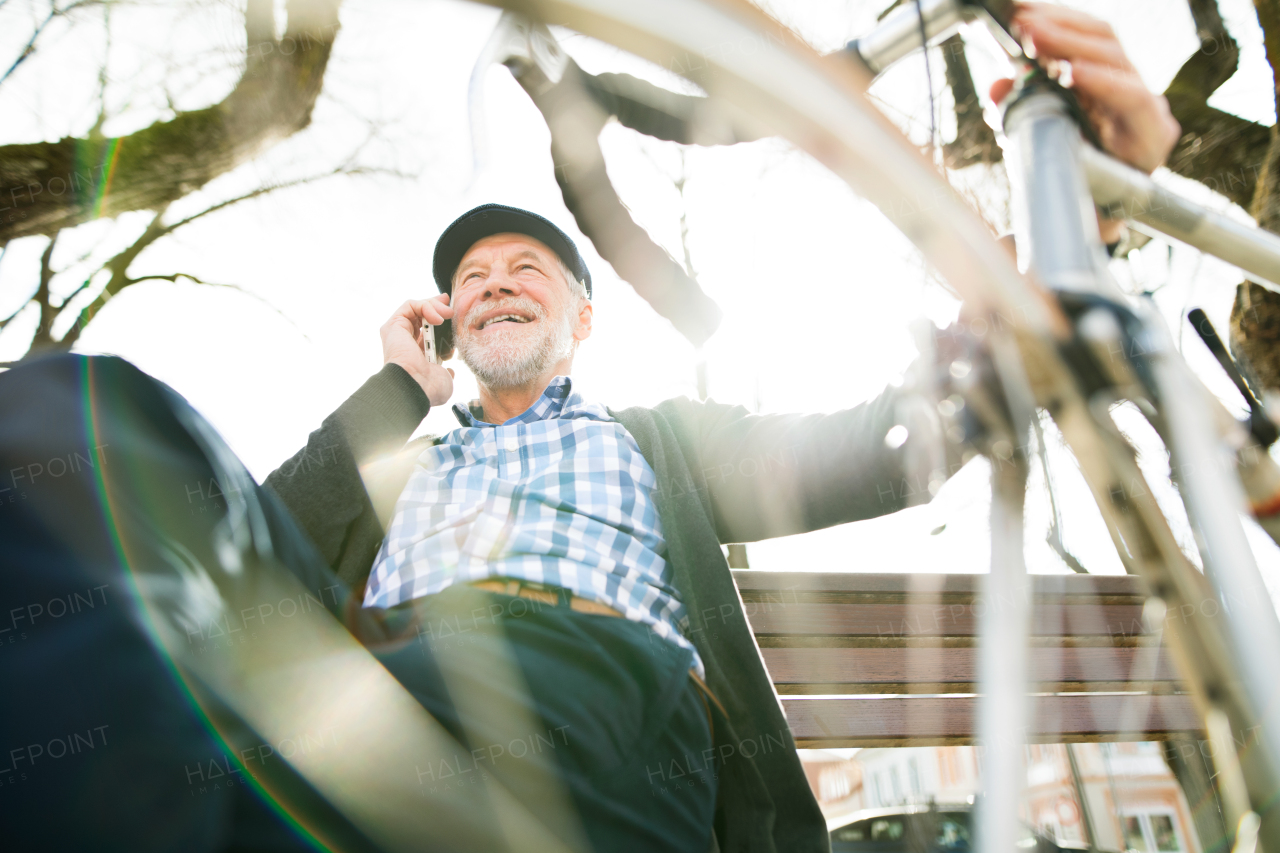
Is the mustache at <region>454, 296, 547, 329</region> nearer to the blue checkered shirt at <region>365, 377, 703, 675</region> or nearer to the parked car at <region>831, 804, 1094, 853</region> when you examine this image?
the blue checkered shirt at <region>365, 377, 703, 675</region>

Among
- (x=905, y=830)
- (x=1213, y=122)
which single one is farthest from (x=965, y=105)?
(x=905, y=830)

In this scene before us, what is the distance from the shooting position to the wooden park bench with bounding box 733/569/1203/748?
5.18 ft

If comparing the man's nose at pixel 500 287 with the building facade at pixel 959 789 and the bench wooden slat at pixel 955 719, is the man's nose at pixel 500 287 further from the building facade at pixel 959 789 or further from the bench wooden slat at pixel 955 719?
the building facade at pixel 959 789

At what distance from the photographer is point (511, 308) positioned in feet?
5.87

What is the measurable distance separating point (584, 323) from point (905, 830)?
5869 millimetres

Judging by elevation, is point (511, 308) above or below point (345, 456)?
above

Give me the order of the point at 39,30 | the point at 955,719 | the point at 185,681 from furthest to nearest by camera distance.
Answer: the point at 39,30, the point at 955,719, the point at 185,681

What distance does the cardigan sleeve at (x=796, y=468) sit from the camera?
1.25m

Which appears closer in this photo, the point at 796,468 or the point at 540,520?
the point at 540,520

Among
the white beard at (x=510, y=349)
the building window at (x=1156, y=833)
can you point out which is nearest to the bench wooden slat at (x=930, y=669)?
the white beard at (x=510, y=349)

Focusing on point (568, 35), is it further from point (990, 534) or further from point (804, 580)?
point (804, 580)

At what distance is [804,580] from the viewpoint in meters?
1.77

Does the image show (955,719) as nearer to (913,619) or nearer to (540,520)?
(913,619)

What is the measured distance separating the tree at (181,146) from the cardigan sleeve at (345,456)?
1585 millimetres
